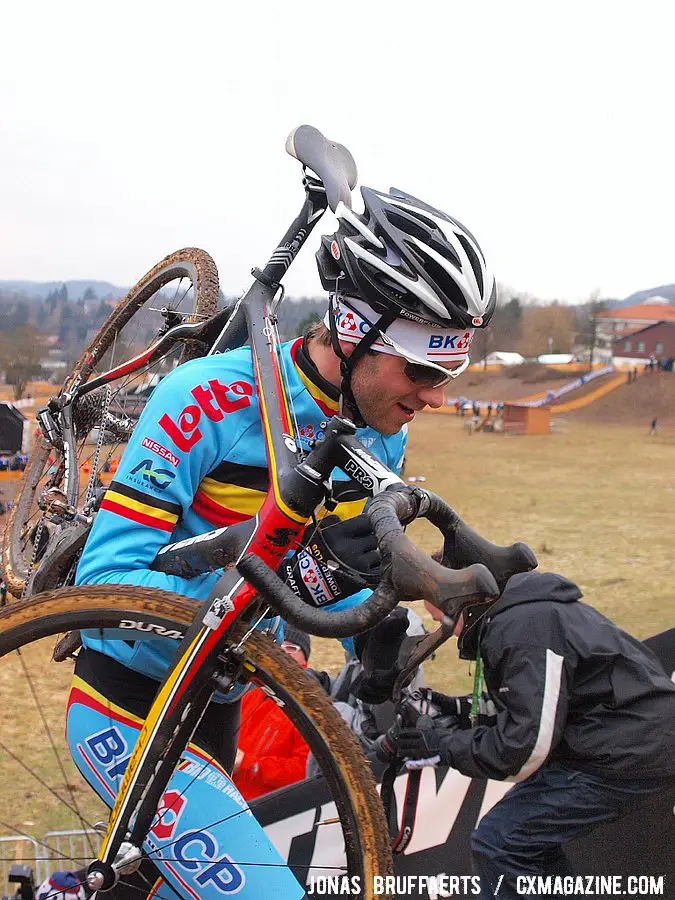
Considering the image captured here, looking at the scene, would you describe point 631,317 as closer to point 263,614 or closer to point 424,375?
point 424,375

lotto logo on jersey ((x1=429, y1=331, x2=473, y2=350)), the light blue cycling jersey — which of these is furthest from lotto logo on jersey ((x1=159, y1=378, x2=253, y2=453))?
lotto logo on jersey ((x1=429, y1=331, x2=473, y2=350))

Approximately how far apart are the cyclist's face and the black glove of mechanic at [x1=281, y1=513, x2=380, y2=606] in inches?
12.4

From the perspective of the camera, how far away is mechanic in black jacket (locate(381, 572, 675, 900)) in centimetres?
377

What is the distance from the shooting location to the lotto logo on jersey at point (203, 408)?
2.38 m

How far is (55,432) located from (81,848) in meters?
3.03

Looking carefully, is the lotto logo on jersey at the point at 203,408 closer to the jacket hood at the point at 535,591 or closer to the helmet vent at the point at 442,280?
the helmet vent at the point at 442,280

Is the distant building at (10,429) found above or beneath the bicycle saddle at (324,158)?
beneath

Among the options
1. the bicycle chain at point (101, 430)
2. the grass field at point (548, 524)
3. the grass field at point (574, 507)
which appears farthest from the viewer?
the grass field at point (574, 507)

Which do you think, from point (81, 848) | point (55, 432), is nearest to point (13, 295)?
point (55, 432)

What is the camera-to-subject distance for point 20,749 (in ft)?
18.7

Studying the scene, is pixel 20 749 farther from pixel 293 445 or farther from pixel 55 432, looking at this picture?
pixel 293 445

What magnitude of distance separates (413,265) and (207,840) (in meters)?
1.68

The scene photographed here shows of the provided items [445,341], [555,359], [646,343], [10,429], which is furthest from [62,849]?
[646,343]

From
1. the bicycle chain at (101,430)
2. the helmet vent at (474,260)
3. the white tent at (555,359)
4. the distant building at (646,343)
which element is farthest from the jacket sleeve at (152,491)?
the distant building at (646,343)
